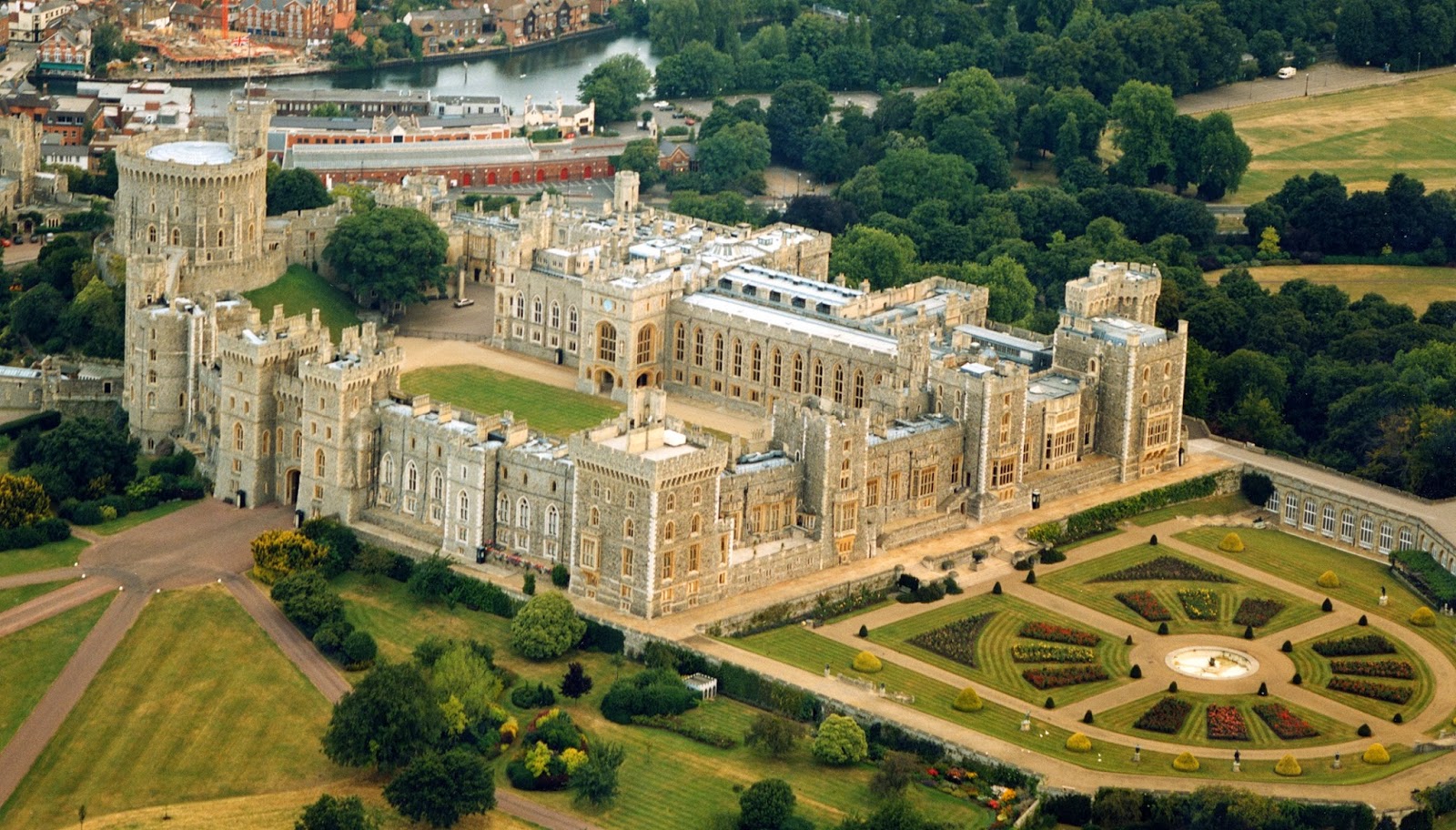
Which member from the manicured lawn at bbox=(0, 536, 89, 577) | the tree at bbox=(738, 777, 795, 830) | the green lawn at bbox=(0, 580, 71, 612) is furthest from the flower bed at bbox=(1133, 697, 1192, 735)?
the manicured lawn at bbox=(0, 536, 89, 577)

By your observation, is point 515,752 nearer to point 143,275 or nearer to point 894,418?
point 894,418

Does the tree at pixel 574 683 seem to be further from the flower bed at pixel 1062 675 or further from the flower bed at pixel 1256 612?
the flower bed at pixel 1256 612

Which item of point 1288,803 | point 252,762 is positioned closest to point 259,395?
point 252,762

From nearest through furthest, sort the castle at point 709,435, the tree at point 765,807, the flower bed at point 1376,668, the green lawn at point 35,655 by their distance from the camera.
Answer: the tree at point 765,807
the green lawn at point 35,655
the flower bed at point 1376,668
the castle at point 709,435

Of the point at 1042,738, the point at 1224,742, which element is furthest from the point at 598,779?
the point at 1224,742

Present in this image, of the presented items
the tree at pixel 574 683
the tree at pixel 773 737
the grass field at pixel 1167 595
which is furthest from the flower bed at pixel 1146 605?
the tree at pixel 574 683

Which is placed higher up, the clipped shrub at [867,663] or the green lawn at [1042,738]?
the clipped shrub at [867,663]
